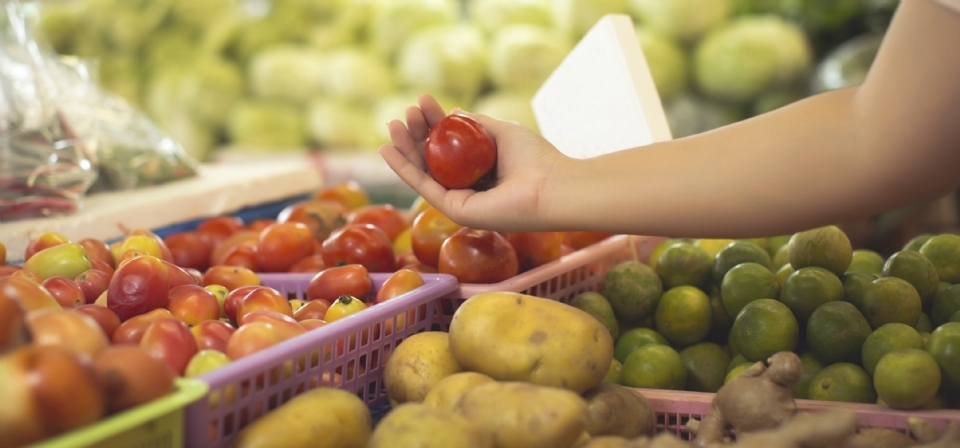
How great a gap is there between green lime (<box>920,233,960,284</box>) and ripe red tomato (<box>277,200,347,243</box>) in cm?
156

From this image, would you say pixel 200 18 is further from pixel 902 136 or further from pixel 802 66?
pixel 902 136

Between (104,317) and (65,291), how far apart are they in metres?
0.16

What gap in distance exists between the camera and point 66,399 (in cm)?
88

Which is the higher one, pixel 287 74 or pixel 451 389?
pixel 287 74

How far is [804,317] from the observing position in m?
1.62

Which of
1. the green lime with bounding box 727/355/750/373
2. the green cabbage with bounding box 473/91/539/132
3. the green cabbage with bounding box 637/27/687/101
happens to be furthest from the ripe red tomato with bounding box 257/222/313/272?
the green cabbage with bounding box 637/27/687/101

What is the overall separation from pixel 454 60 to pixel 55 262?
2.70 m

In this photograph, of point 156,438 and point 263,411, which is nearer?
point 156,438

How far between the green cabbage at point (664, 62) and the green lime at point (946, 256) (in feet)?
6.85

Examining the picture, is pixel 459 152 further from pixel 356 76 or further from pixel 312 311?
pixel 356 76

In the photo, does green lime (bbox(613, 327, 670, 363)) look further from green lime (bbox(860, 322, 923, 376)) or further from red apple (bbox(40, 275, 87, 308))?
red apple (bbox(40, 275, 87, 308))

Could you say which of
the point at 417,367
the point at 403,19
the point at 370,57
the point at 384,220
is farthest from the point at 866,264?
the point at 370,57

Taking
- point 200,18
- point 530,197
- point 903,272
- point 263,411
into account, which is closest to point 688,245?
point 903,272

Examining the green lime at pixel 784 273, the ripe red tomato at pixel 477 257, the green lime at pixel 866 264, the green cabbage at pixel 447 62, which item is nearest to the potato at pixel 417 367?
the ripe red tomato at pixel 477 257
